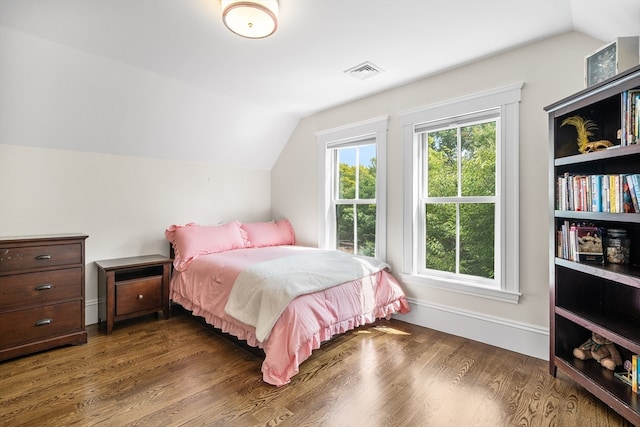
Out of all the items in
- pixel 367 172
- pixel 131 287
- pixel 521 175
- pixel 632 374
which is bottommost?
pixel 632 374

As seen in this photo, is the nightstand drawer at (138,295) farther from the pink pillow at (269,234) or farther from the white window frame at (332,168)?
the white window frame at (332,168)

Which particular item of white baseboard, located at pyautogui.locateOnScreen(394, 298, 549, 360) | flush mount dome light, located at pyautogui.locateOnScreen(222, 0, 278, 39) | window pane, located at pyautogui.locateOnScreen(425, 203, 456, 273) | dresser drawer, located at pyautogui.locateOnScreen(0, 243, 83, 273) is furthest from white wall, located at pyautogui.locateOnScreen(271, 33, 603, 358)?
dresser drawer, located at pyautogui.locateOnScreen(0, 243, 83, 273)

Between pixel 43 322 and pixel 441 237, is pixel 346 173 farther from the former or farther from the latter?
pixel 43 322

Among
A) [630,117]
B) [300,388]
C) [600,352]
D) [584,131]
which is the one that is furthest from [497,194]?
[300,388]

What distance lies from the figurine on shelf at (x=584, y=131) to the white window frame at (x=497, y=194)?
0.42 meters

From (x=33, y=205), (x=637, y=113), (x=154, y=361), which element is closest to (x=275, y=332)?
(x=154, y=361)

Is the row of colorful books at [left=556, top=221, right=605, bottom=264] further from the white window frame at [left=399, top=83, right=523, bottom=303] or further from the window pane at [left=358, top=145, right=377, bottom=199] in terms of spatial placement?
the window pane at [left=358, top=145, right=377, bottom=199]

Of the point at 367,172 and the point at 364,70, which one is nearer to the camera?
the point at 364,70

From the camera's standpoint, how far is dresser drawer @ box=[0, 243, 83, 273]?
2270mm

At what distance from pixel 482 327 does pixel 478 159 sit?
1423 millimetres

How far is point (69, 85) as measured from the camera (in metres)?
2.52

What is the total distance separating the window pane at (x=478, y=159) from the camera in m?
2.65

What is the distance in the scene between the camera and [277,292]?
211 cm

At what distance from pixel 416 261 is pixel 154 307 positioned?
2590 millimetres
